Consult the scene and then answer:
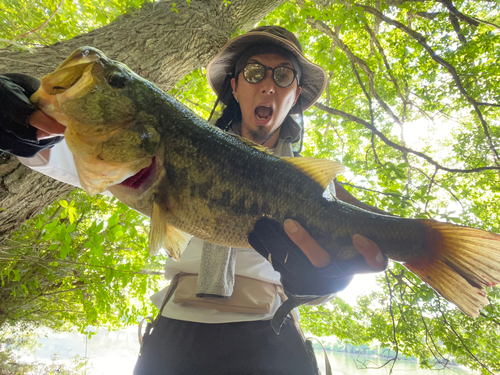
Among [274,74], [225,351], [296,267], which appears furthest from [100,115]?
[225,351]

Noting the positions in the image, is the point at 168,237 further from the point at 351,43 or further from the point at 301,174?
the point at 351,43

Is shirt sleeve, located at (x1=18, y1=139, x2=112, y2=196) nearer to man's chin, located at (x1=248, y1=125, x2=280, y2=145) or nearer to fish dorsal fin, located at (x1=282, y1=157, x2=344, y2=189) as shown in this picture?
man's chin, located at (x1=248, y1=125, x2=280, y2=145)

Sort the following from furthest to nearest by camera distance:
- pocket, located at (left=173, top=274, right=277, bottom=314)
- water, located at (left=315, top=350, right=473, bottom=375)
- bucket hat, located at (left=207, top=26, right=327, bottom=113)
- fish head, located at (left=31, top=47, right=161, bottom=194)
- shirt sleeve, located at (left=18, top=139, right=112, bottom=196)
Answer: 1. water, located at (left=315, top=350, right=473, bottom=375)
2. bucket hat, located at (left=207, top=26, right=327, bottom=113)
3. pocket, located at (left=173, top=274, right=277, bottom=314)
4. shirt sleeve, located at (left=18, top=139, right=112, bottom=196)
5. fish head, located at (left=31, top=47, right=161, bottom=194)

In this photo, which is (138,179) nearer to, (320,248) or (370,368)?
(320,248)

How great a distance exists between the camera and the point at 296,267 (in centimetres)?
144

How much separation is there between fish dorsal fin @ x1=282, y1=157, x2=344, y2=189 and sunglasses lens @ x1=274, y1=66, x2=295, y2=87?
1134mm

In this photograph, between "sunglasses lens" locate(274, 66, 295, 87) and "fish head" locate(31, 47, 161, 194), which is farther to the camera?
"sunglasses lens" locate(274, 66, 295, 87)

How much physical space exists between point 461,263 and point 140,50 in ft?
10.7

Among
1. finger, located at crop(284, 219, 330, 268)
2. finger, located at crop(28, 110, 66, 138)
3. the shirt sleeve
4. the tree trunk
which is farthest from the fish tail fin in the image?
the tree trunk

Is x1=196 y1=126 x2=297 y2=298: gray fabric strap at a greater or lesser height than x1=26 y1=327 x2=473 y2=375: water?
greater

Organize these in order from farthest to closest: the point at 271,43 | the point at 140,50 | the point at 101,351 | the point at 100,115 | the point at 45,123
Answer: the point at 101,351
the point at 140,50
the point at 271,43
the point at 45,123
the point at 100,115

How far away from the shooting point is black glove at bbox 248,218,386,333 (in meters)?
1.34

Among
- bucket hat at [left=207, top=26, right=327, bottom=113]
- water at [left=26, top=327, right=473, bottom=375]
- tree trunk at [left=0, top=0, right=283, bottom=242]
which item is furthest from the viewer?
water at [left=26, top=327, right=473, bottom=375]

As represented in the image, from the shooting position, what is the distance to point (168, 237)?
1615 mm
